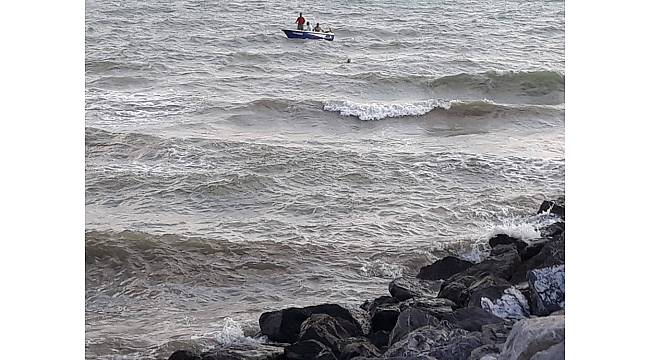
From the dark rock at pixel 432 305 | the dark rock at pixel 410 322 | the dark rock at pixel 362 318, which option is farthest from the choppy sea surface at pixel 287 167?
the dark rock at pixel 410 322

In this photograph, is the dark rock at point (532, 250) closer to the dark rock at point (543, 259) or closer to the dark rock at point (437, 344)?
the dark rock at point (543, 259)

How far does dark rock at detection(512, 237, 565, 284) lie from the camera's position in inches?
162

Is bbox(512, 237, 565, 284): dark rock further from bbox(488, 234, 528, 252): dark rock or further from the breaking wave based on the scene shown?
the breaking wave

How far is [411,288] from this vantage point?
4.56 meters

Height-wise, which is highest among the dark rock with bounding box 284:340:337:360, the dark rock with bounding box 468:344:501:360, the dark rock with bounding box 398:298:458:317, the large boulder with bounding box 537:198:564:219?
the dark rock with bounding box 468:344:501:360

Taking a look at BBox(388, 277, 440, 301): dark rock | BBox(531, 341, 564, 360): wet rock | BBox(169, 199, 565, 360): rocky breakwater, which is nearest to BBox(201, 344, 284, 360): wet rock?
BBox(169, 199, 565, 360): rocky breakwater

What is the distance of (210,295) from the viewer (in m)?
5.01

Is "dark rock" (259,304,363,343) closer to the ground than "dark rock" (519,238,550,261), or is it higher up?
closer to the ground

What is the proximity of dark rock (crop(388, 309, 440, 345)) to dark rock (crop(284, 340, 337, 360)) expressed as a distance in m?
0.29

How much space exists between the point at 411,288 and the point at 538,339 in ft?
8.13

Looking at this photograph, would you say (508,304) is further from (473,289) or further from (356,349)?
(356,349)

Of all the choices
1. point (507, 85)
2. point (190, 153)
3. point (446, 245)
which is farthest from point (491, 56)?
point (446, 245)
